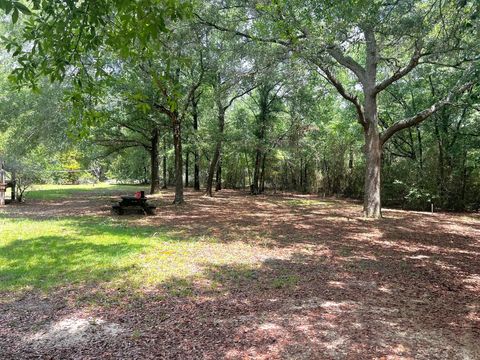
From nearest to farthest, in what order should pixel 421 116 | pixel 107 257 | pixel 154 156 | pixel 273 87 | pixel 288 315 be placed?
pixel 288 315
pixel 107 257
pixel 421 116
pixel 154 156
pixel 273 87

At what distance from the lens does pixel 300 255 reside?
249 inches

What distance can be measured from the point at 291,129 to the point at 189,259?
50.9 ft

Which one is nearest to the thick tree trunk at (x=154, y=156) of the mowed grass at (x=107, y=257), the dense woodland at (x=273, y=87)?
the dense woodland at (x=273, y=87)

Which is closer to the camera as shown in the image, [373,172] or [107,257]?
[107,257]

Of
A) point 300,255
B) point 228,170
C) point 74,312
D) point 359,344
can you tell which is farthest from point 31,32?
point 228,170

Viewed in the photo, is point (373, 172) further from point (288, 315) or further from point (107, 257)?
point (288, 315)

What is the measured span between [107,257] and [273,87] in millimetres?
17514

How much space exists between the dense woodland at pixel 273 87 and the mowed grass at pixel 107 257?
7.53 ft

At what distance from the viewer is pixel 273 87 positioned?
21375 millimetres

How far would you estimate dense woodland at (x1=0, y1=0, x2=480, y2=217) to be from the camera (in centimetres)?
245

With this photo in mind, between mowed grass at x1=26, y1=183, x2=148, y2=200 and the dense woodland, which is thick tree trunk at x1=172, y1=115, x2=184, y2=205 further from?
mowed grass at x1=26, y1=183, x2=148, y2=200

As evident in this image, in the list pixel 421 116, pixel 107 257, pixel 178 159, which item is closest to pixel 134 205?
pixel 178 159

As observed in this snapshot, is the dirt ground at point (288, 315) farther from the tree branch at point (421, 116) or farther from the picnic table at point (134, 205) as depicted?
the picnic table at point (134, 205)

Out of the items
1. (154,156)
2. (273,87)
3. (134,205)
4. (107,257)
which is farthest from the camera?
(273,87)
